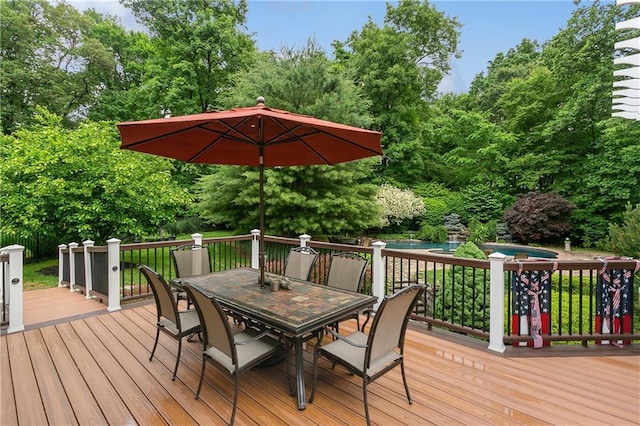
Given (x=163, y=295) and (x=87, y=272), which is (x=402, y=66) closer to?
(x=87, y=272)

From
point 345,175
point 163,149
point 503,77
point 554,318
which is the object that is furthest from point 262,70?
point 503,77

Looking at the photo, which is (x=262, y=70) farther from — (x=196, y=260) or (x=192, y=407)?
(x=192, y=407)

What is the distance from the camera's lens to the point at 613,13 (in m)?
12.8

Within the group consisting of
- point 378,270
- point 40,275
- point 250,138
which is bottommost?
point 40,275

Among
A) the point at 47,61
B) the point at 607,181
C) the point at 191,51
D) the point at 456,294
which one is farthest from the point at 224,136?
the point at 607,181

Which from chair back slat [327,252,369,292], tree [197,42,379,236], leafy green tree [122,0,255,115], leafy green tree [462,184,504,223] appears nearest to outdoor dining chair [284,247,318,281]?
chair back slat [327,252,369,292]

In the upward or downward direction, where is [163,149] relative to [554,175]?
downward

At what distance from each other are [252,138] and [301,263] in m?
1.61

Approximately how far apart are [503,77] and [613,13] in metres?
9.36

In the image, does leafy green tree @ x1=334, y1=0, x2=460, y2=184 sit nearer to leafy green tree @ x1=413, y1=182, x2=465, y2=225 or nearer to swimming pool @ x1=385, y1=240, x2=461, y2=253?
leafy green tree @ x1=413, y1=182, x2=465, y2=225

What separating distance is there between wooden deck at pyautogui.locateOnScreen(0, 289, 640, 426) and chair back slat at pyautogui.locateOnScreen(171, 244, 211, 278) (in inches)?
35.1

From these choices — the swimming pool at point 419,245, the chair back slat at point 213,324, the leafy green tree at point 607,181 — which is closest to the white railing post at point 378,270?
the chair back slat at point 213,324

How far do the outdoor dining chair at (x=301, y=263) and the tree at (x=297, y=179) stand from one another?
4.19 meters

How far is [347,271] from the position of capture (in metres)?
3.46
